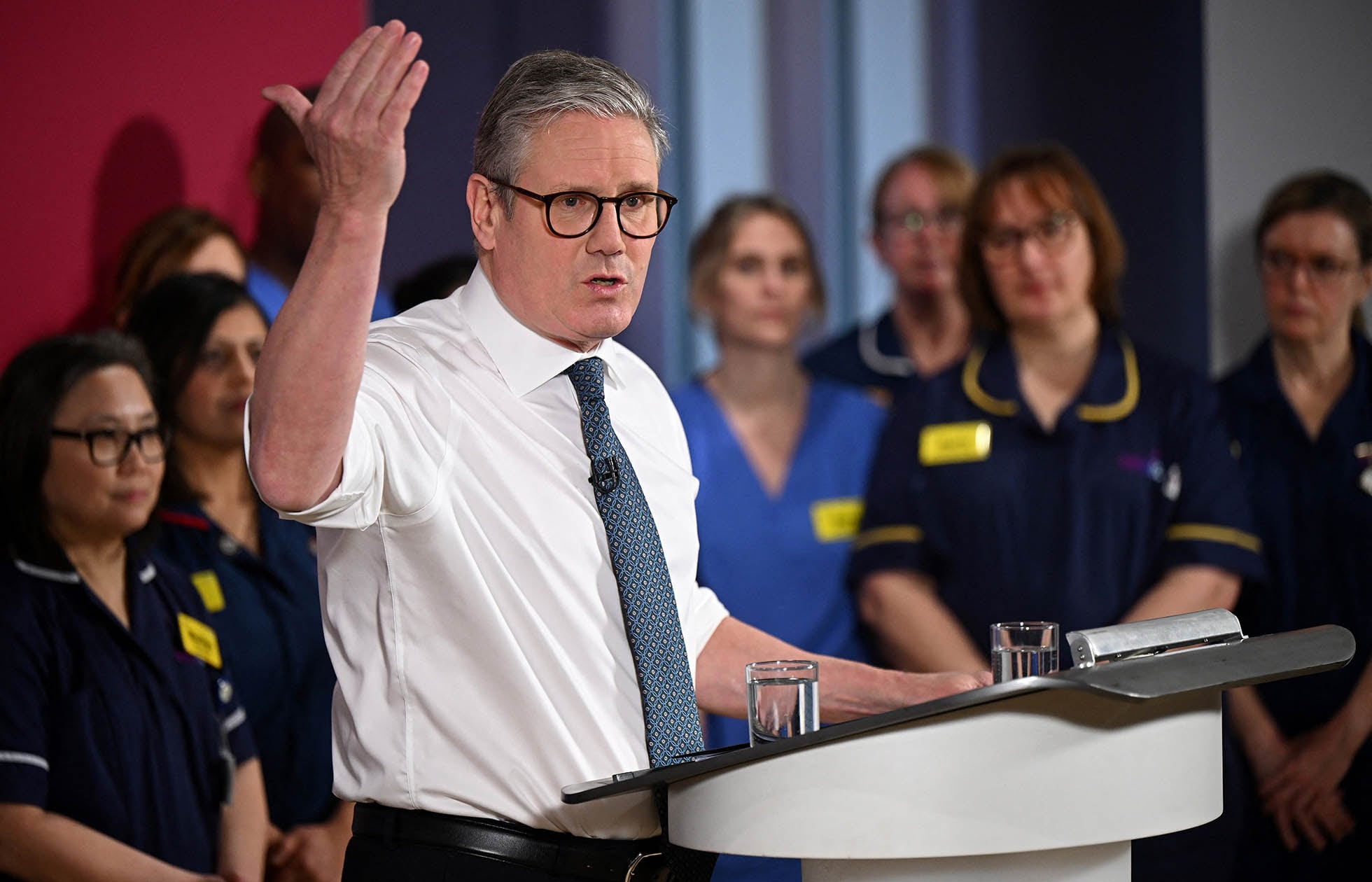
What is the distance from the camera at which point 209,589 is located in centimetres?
296

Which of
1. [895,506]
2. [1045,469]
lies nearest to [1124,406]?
[1045,469]

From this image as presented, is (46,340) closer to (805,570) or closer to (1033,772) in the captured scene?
(805,570)

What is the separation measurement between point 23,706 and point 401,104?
1656 mm

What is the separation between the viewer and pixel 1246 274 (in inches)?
150

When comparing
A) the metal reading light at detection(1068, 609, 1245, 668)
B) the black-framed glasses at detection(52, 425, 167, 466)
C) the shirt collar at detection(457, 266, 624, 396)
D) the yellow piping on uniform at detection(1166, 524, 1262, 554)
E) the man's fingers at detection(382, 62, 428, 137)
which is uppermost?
the man's fingers at detection(382, 62, 428, 137)

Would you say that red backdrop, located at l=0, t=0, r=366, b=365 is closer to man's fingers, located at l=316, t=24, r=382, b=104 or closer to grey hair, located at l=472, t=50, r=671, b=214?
grey hair, located at l=472, t=50, r=671, b=214

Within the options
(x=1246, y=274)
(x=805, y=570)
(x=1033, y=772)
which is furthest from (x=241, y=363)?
(x=1246, y=274)

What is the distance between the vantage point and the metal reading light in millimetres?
1257

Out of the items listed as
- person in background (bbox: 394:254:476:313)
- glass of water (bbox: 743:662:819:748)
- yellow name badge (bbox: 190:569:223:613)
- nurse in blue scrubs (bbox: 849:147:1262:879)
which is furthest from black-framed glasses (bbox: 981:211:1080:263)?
glass of water (bbox: 743:662:819:748)

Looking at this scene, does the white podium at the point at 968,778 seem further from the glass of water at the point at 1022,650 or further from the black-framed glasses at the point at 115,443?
the black-framed glasses at the point at 115,443

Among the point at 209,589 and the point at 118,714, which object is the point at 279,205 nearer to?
the point at 209,589

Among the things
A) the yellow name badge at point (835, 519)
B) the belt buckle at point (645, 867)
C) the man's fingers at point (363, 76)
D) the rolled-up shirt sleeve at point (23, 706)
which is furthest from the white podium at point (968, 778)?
the yellow name badge at point (835, 519)

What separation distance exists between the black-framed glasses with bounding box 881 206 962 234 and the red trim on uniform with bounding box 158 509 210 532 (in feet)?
6.24

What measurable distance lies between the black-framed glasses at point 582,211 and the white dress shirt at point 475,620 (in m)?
0.19
